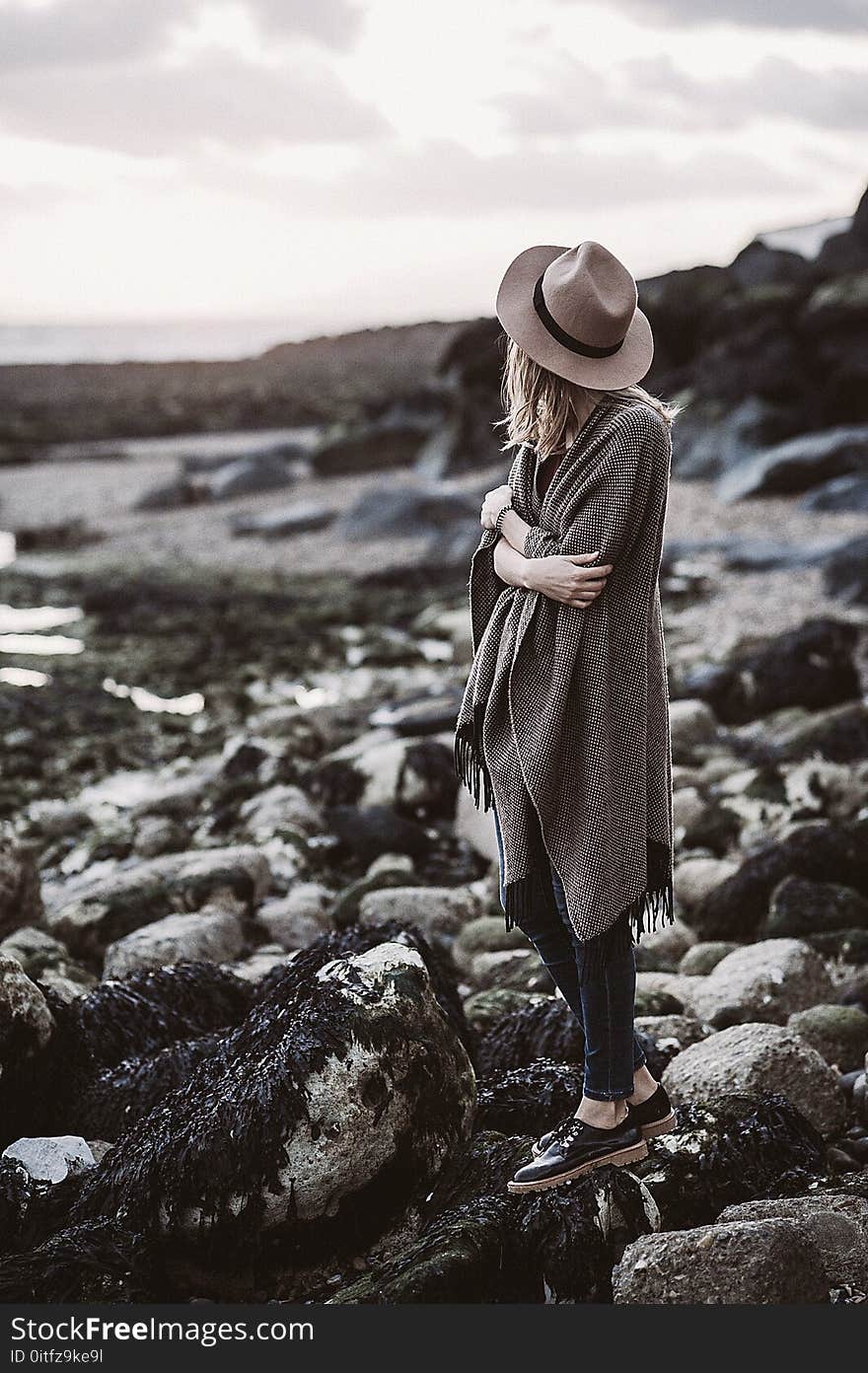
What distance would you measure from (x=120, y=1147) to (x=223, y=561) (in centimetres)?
1580

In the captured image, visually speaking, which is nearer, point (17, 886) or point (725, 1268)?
point (725, 1268)

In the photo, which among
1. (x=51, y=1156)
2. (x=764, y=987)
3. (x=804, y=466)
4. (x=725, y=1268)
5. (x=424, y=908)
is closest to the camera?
(x=725, y=1268)

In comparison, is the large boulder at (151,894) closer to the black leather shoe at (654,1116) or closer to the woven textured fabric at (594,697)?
the black leather shoe at (654,1116)

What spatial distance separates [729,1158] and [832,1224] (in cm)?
30

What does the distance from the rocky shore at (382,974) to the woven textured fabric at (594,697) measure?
25.0 inches

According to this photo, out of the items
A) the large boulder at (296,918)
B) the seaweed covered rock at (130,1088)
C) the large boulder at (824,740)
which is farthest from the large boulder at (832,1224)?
the large boulder at (824,740)

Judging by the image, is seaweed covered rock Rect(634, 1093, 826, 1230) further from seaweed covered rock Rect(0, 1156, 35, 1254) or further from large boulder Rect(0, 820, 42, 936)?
large boulder Rect(0, 820, 42, 936)

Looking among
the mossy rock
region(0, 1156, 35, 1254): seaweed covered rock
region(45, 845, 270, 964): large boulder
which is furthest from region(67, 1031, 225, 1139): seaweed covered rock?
region(45, 845, 270, 964): large boulder

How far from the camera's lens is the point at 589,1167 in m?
3.40

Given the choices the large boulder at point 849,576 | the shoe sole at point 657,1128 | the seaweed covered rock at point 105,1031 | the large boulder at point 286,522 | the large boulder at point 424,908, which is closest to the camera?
the shoe sole at point 657,1128

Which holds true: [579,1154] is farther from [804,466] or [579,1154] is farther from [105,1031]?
[804,466]

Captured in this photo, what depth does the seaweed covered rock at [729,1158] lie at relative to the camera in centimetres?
342

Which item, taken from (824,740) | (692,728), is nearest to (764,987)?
(824,740)

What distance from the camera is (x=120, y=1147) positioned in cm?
367
